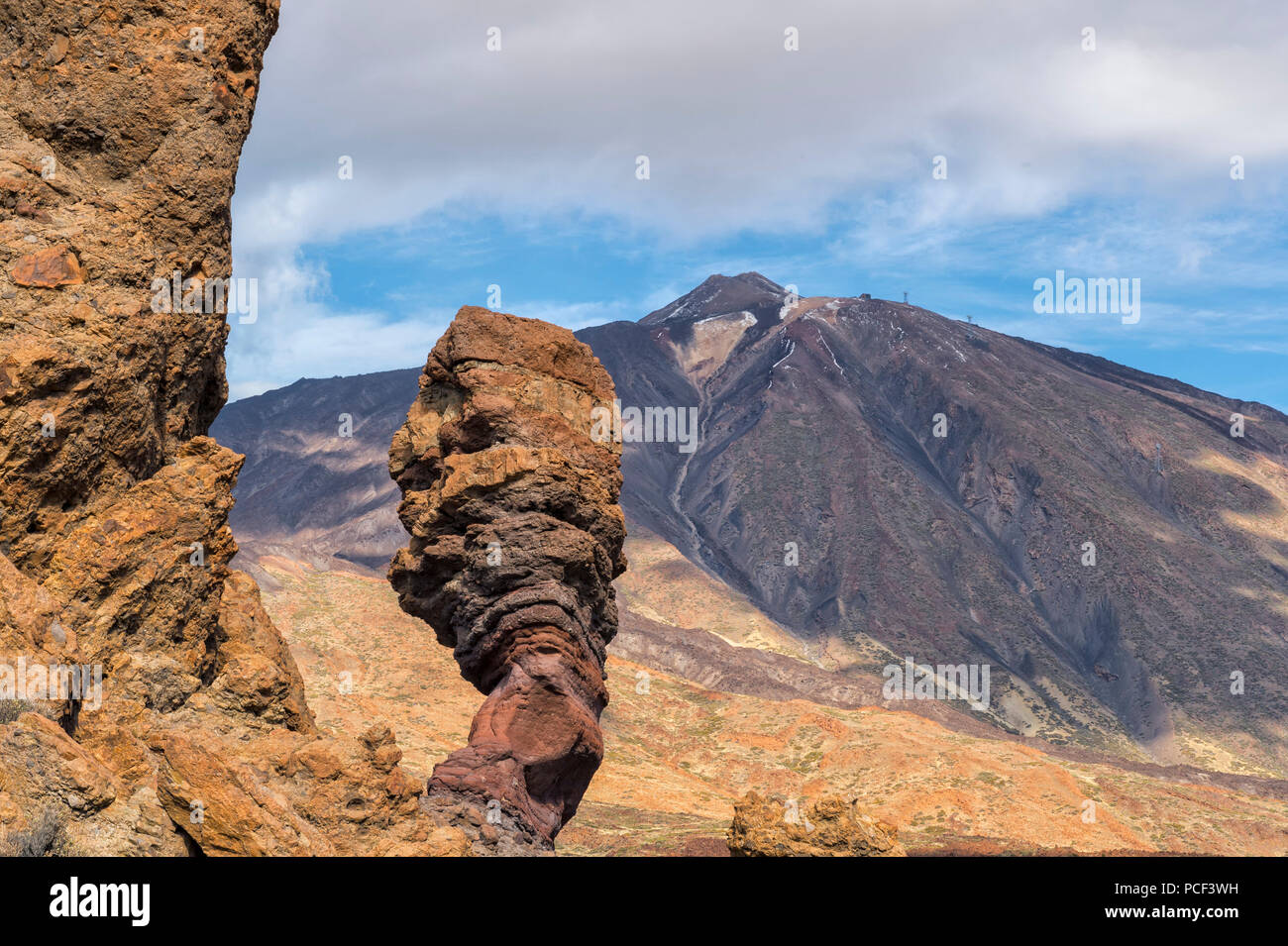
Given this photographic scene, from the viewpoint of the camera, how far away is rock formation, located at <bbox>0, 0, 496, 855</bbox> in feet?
24.6

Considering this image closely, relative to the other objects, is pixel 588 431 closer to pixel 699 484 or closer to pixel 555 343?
pixel 555 343

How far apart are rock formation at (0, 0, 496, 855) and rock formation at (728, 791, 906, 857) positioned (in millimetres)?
6059

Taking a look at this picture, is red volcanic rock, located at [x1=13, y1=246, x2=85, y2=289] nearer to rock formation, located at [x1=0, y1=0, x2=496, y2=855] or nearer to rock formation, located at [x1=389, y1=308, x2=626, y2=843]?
→ rock formation, located at [x1=0, y1=0, x2=496, y2=855]

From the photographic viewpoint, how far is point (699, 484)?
179 metres

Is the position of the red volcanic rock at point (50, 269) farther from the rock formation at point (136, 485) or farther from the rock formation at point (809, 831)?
the rock formation at point (809, 831)

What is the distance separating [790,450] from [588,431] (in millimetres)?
158784

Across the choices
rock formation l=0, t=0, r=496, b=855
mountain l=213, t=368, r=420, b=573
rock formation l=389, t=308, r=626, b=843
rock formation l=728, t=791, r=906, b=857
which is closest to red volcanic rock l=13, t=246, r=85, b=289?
rock formation l=0, t=0, r=496, b=855

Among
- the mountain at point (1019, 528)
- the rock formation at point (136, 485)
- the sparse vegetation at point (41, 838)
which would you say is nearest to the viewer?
the sparse vegetation at point (41, 838)

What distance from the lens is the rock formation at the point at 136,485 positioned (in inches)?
296

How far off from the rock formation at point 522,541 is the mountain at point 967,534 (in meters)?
77.3

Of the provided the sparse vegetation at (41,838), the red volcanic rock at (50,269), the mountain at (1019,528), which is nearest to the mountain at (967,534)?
the mountain at (1019,528)

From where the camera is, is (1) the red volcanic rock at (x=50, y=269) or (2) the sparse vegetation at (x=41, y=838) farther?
(1) the red volcanic rock at (x=50, y=269)

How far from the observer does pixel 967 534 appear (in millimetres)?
153000

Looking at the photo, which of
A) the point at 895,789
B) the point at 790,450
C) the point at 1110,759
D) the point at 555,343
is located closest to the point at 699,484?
the point at 790,450
